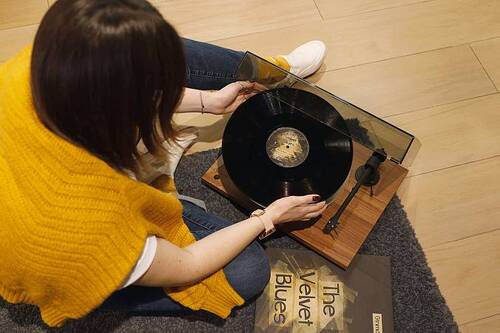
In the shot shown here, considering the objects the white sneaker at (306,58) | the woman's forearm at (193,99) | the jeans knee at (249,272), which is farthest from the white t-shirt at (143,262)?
the white sneaker at (306,58)

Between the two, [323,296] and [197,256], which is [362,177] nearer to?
[323,296]

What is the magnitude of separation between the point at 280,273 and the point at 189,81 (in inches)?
20.0

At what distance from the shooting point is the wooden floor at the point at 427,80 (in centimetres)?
115

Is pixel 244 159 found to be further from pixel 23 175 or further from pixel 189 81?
pixel 23 175

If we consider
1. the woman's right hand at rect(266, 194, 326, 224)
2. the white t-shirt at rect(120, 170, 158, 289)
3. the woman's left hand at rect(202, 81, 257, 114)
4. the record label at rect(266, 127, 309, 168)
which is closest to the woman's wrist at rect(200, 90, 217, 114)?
the woman's left hand at rect(202, 81, 257, 114)

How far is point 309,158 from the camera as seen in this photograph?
1036 mm

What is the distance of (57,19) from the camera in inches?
22.3

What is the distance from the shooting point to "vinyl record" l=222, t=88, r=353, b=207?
101 cm

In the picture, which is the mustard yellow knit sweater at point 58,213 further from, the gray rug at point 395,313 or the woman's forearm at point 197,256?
the gray rug at point 395,313

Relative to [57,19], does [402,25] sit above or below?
below

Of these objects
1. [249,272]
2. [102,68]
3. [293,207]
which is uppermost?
[102,68]

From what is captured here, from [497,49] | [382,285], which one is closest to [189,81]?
[382,285]

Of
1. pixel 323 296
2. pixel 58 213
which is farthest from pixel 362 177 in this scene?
pixel 58 213

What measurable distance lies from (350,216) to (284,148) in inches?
8.6
